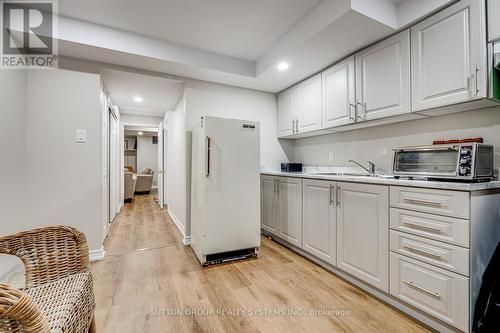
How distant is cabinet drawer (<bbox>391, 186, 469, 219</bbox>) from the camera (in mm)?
1355

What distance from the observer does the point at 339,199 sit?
2127 millimetres

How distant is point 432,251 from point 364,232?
0.49m

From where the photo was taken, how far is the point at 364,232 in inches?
75.4

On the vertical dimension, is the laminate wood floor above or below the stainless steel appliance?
below

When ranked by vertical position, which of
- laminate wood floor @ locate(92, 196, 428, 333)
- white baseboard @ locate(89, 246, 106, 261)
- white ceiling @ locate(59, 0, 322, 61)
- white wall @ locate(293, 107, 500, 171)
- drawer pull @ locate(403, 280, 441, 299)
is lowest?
laminate wood floor @ locate(92, 196, 428, 333)

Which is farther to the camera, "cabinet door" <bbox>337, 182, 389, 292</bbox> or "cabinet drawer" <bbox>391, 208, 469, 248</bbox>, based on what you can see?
"cabinet door" <bbox>337, 182, 389, 292</bbox>

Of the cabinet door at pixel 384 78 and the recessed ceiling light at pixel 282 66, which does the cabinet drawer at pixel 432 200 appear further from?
the recessed ceiling light at pixel 282 66

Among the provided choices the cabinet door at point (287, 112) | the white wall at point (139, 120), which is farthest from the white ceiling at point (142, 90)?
the cabinet door at point (287, 112)

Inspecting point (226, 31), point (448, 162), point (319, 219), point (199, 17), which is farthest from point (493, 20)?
point (199, 17)

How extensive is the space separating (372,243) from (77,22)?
3.41m

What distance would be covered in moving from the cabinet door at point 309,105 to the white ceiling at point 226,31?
178 mm

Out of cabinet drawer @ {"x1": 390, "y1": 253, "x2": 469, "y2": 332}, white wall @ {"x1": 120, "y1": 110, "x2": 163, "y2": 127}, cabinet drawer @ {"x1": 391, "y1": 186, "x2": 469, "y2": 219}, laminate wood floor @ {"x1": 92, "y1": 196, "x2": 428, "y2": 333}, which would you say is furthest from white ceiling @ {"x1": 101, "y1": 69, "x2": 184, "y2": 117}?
cabinet drawer @ {"x1": 390, "y1": 253, "x2": 469, "y2": 332}

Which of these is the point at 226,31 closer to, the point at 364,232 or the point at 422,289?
the point at 364,232

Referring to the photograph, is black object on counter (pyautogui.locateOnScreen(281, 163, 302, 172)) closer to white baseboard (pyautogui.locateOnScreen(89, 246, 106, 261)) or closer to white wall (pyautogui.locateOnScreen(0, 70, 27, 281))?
white baseboard (pyautogui.locateOnScreen(89, 246, 106, 261))
